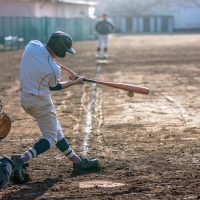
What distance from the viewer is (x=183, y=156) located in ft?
27.4

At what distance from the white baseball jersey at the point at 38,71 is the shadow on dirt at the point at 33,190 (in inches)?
42.6

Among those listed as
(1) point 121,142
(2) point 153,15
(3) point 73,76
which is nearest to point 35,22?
(1) point 121,142

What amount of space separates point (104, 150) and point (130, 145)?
53 cm

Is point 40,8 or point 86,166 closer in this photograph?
point 86,166

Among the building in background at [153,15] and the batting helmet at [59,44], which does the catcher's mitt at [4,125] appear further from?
the building in background at [153,15]

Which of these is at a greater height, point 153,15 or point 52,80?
point 52,80

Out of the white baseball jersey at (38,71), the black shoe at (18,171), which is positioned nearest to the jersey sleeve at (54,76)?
the white baseball jersey at (38,71)

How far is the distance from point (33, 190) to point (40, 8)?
4455cm

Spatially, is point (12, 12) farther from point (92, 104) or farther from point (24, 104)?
point (24, 104)

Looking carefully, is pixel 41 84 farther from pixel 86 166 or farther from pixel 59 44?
pixel 86 166

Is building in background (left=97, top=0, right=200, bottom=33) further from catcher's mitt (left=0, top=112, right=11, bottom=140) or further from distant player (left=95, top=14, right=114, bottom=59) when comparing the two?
catcher's mitt (left=0, top=112, right=11, bottom=140)

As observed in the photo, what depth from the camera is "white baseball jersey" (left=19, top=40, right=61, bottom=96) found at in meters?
7.18

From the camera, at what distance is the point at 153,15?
88938mm

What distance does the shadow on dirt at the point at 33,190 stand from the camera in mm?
6628
